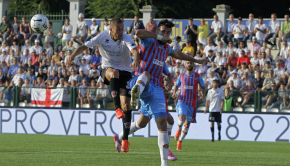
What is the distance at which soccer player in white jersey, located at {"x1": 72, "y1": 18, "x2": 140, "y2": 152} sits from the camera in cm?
885

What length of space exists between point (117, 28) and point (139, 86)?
160 cm

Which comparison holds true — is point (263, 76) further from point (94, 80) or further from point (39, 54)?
point (39, 54)

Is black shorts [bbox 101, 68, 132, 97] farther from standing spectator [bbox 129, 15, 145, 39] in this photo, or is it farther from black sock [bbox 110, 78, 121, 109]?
standing spectator [bbox 129, 15, 145, 39]

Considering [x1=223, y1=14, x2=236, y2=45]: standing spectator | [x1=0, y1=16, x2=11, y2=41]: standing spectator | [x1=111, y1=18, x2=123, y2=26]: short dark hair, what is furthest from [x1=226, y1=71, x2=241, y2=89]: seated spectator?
[x1=0, y1=16, x2=11, y2=41]: standing spectator

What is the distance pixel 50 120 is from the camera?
20.0 m

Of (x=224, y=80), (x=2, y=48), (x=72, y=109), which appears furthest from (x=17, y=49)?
(x=224, y=80)

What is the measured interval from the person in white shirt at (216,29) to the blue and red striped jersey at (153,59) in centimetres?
1337

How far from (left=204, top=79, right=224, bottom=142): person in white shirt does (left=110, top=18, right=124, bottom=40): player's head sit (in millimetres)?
8319

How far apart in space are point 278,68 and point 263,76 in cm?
62

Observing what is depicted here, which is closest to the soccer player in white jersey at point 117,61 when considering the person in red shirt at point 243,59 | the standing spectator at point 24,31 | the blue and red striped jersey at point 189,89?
the blue and red striped jersey at point 189,89

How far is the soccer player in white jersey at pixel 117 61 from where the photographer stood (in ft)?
29.0

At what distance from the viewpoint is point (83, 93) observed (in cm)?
1934

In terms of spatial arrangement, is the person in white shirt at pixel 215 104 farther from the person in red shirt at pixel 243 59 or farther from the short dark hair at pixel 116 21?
the short dark hair at pixel 116 21

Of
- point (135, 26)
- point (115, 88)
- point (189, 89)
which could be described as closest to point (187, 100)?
point (189, 89)
